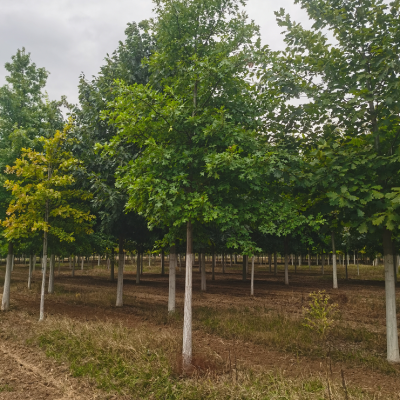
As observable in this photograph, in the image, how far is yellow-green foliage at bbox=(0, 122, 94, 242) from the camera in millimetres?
11039

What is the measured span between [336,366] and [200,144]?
19.0 ft

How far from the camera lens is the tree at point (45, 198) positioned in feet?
36.2

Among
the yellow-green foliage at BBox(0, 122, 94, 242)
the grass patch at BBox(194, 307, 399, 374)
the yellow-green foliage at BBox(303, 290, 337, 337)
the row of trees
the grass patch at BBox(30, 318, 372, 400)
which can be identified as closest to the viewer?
the grass patch at BBox(30, 318, 372, 400)

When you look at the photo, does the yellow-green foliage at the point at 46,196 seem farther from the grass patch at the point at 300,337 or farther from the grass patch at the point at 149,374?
the grass patch at the point at 300,337

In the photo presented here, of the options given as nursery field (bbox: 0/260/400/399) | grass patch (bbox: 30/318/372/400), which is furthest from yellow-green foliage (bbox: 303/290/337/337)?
grass patch (bbox: 30/318/372/400)

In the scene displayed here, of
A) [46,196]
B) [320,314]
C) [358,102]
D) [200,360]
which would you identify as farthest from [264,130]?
[46,196]

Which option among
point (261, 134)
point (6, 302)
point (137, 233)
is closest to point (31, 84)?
point (137, 233)

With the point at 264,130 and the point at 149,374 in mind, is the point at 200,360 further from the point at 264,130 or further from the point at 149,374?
the point at 264,130

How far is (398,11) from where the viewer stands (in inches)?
284

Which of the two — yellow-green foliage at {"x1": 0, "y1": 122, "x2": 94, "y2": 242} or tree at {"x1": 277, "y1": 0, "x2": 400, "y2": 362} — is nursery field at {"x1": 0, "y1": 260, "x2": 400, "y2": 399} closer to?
tree at {"x1": 277, "y1": 0, "x2": 400, "y2": 362}

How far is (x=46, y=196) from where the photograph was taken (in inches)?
443

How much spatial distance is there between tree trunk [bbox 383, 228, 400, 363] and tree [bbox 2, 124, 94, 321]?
9601 mm

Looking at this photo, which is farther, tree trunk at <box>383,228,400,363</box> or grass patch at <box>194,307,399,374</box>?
grass patch at <box>194,307,399,374</box>

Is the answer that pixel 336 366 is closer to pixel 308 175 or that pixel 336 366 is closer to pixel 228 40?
pixel 308 175
